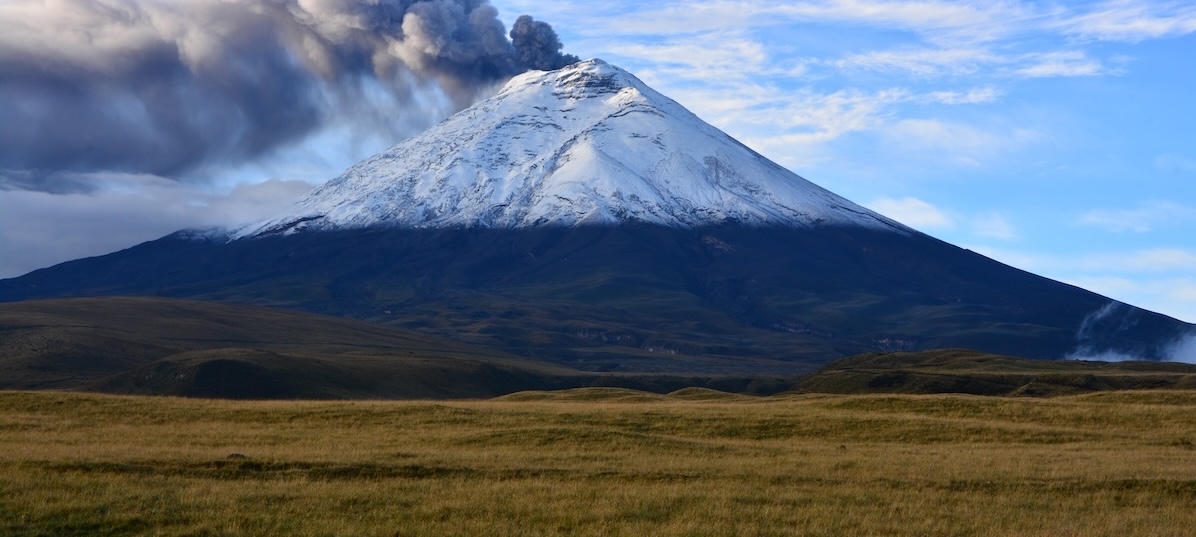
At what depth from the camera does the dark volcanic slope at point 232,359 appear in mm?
108938

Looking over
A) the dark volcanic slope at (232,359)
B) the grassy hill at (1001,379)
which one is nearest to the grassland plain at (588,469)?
the grassy hill at (1001,379)

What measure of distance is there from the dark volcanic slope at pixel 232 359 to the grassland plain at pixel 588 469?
6561 cm

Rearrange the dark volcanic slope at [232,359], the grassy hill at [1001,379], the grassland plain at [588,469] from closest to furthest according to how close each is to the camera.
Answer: the grassland plain at [588,469] < the grassy hill at [1001,379] < the dark volcanic slope at [232,359]

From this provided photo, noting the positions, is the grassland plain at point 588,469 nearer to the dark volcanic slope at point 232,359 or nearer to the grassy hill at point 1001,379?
the grassy hill at point 1001,379

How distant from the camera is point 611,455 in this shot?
3253 centimetres

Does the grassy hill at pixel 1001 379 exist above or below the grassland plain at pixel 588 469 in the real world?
above

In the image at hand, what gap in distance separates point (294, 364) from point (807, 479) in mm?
93042

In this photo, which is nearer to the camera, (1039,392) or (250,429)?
(250,429)

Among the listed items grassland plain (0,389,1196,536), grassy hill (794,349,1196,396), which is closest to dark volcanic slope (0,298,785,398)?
grassy hill (794,349,1196,396)

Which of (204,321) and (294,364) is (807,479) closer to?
(294,364)

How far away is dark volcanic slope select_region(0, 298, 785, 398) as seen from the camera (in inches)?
4289

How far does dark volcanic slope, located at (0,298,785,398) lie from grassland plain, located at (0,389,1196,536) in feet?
215

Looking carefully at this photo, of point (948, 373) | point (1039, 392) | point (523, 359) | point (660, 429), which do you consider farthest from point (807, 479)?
point (523, 359)

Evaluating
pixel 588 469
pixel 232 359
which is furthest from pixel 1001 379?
pixel 588 469
